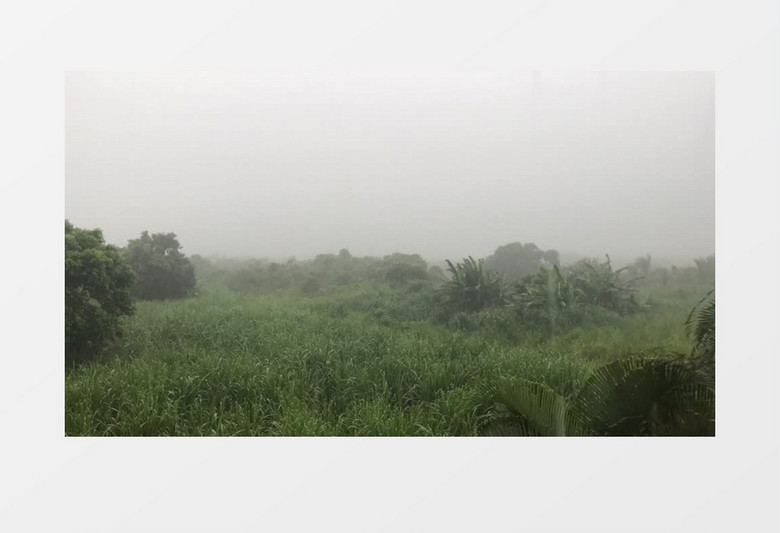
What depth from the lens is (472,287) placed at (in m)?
3.80

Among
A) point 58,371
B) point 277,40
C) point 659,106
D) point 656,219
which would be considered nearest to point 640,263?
point 656,219

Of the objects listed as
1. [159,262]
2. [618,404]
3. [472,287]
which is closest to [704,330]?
[618,404]

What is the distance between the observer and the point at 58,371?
3.76 metres

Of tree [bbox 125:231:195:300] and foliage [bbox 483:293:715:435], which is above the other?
tree [bbox 125:231:195:300]

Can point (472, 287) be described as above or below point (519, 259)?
below

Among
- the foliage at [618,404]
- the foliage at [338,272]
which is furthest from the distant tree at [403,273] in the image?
the foliage at [618,404]

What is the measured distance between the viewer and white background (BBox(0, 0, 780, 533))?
11.7 ft

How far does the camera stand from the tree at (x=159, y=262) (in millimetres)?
3814

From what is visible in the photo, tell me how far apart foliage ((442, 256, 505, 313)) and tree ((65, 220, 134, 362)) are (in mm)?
2257

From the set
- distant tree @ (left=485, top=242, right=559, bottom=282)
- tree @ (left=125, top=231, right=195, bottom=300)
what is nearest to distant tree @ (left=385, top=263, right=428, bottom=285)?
distant tree @ (left=485, top=242, right=559, bottom=282)

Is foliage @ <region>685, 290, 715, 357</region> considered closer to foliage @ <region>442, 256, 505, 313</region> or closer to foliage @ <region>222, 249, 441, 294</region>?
foliage @ <region>442, 256, 505, 313</region>

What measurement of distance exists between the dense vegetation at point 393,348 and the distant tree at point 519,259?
0.05ft
